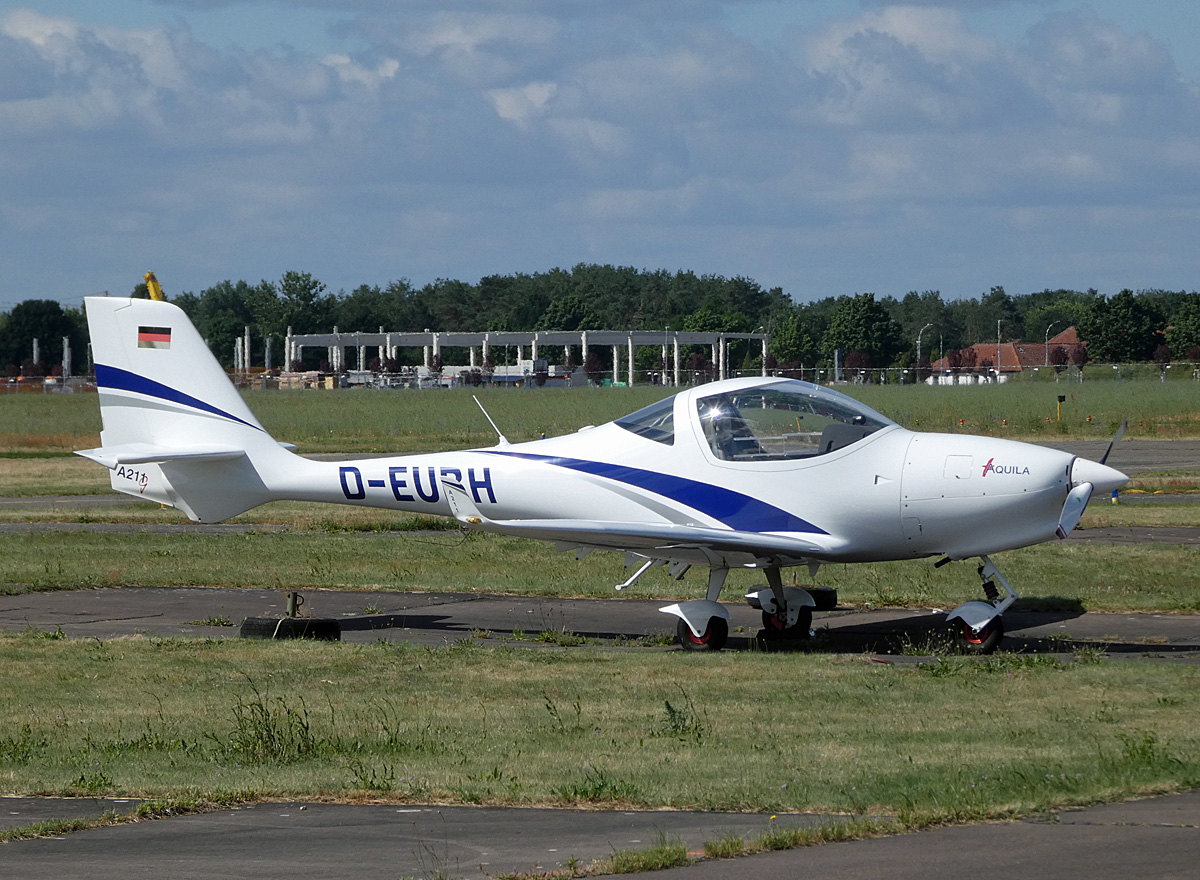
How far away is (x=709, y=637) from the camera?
13.6 m

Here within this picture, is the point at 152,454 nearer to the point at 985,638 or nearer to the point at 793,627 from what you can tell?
the point at 793,627

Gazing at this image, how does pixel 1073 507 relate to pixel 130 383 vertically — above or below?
below

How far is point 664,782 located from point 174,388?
949 centimetres

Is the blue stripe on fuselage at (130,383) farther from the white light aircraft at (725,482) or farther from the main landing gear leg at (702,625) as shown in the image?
the main landing gear leg at (702,625)

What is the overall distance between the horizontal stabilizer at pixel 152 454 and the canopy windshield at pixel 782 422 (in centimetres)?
540

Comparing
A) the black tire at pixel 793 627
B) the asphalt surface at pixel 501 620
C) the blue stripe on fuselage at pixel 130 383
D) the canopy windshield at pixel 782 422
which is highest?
the blue stripe on fuselage at pixel 130 383

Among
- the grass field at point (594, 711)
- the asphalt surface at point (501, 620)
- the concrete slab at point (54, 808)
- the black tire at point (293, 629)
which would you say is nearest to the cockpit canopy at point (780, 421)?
the asphalt surface at point (501, 620)

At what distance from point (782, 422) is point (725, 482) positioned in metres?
0.77

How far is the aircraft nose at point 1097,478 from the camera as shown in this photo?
42.4 ft

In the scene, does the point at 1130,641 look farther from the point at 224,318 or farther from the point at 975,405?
the point at 224,318

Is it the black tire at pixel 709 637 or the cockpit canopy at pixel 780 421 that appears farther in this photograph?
the cockpit canopy at pixel 780 421

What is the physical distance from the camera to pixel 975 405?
55188 mm

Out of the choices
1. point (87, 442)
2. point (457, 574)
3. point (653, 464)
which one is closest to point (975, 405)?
point (87, 442)

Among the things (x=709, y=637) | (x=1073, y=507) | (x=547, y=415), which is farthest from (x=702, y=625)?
(x=547, y=415)
